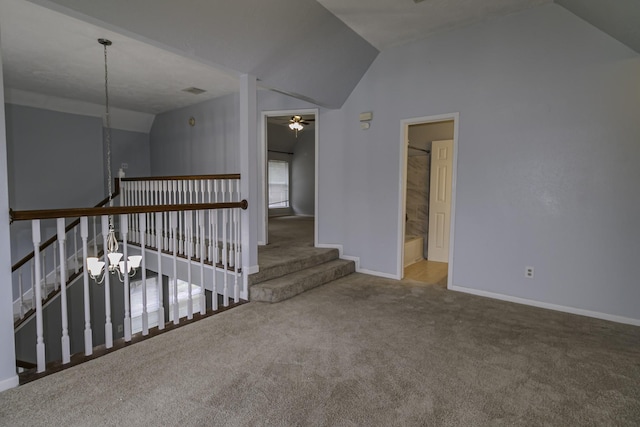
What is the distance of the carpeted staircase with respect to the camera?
3.44 metres

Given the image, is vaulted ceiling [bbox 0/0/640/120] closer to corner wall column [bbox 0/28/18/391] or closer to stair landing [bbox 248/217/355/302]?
corner wall column [bbox 0/28/18/391]

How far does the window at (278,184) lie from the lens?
9.55 m

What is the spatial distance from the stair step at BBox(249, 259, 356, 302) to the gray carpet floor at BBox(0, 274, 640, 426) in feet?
0.97

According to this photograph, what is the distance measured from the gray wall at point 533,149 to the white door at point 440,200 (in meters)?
1.63

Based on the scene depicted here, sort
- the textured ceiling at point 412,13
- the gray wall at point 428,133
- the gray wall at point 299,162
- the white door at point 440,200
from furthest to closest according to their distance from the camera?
the gray wall at point 299,162
the gray wall at point 428,133
the white door at point 440,200
the textured ceiling at point 412,13

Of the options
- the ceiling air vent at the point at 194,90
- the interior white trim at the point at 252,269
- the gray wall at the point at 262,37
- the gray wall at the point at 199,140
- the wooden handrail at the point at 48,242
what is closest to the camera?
the gray wall at the point at 262,37

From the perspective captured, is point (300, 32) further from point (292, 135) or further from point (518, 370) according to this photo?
point (292, 135)

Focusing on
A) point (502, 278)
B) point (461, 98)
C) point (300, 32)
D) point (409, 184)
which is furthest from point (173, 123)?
point (502, 278)

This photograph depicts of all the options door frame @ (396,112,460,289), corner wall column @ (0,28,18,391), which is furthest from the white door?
corner wall column @ (0,28,18,391)

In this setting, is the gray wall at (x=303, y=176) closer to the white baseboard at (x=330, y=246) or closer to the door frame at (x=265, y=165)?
the door frame at (x=265, y=165)

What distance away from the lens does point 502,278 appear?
3.59 meters

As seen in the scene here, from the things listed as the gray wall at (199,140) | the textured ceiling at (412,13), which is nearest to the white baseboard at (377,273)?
the gray wall at (199,140)

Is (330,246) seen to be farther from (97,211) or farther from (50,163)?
(50,163)

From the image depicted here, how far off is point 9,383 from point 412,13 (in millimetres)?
4280
